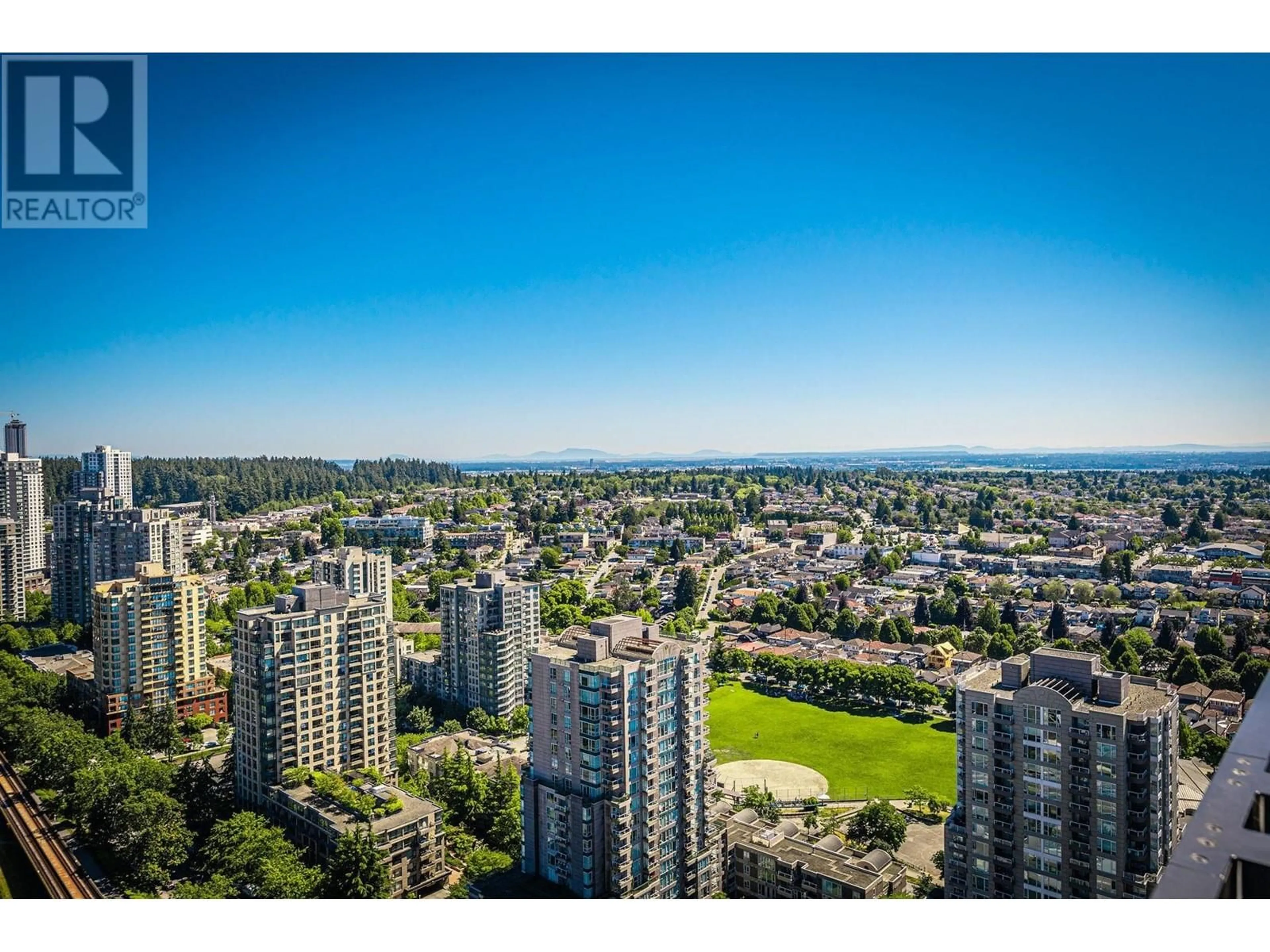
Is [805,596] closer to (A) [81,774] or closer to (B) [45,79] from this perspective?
(A) [81,774]

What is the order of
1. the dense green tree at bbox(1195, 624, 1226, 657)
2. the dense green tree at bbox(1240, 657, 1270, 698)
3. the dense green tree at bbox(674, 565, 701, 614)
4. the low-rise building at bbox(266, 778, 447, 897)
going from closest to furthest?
the low-rise building at bbox(266, 778, 447, 897) → the dense green tree at bbox(1240, 657, 1270, 698) → the dense green tree at bbox(1195, 624, 1226, 657) → the dense green tree at bbox(674, 565, 701, 614)

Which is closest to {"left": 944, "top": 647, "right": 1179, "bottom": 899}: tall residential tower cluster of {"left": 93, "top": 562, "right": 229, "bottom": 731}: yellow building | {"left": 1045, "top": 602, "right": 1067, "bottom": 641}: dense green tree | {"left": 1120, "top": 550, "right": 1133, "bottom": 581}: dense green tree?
{"left": 93, "top": 562, "right": 229, "bottom": 731}: yellow building

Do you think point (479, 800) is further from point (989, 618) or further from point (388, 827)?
point (989, 618)

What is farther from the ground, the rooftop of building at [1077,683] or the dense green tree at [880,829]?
the rooftop of building at [1077,683]

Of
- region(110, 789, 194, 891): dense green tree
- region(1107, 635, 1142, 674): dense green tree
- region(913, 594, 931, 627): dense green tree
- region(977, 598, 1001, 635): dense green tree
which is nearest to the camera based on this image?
region(110, 789, 194, 891): dense green tree

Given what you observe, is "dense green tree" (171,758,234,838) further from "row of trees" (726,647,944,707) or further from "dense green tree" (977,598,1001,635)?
"dense green tree" (977,598,1001,635)

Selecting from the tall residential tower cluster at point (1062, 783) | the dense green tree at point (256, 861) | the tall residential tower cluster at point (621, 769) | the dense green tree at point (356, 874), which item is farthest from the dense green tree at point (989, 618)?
the dense green tree at point (256, 861)

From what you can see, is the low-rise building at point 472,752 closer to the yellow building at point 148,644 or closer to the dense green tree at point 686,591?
the yellow building at point 148,644
